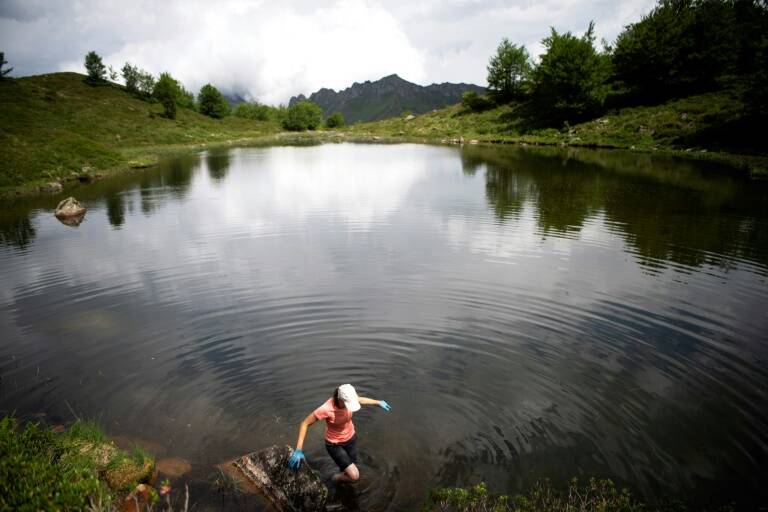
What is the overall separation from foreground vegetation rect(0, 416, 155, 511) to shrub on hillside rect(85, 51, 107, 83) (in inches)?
7112

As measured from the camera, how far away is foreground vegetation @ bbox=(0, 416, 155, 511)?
586 centimetres

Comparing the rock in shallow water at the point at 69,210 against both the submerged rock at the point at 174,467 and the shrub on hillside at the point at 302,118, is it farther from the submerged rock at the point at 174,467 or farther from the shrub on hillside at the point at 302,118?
the shrub on hillside at the point at 302,118

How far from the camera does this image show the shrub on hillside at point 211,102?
159375 mm

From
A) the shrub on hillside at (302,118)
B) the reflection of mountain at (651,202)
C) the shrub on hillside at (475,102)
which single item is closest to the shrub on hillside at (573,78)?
the shrub on hillside at (475,102)

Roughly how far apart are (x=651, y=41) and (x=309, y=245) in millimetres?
84264

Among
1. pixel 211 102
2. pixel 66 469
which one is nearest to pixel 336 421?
pixel 66 469

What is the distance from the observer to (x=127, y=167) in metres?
60.4

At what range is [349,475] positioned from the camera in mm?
8328

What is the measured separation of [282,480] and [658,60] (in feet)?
307

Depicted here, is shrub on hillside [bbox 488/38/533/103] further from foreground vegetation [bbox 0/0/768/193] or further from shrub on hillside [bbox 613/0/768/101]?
shrub on hillside [bbox 613/0/768/101]

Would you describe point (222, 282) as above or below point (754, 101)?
below

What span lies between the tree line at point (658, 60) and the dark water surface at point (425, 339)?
60.3 metres

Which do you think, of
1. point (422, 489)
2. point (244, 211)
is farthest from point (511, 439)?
point (244, 211)

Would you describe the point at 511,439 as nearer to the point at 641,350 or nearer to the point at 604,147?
the point at 641,350
